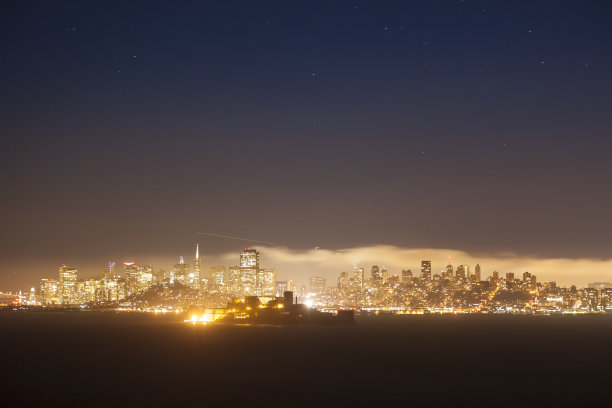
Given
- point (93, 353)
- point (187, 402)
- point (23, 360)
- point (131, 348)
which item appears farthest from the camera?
point (131, 348)

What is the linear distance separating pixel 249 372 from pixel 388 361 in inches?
927

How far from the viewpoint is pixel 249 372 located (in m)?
74.1

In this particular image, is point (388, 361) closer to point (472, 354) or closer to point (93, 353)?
point (472, 354)

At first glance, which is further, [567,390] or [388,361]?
[388,361]

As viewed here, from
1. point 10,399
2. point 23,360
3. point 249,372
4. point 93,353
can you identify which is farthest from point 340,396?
point 93,353

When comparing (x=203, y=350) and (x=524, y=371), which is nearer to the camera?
(x=524, y=371)

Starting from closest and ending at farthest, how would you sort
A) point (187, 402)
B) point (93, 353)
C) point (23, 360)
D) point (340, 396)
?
point (187, 402)
point (340, 396)
point (23, 360)
point (93, 353)

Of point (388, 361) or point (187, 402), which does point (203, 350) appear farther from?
point (187, 402)

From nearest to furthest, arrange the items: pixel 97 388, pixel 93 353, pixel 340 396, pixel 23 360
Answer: pixel 340 396 < pixel 97 388 < pixel 23 360 < pixel 93 353

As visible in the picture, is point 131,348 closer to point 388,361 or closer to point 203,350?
point 203,350

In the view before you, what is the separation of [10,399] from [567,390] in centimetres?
4964

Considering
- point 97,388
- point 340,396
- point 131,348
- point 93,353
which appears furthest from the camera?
point 131,348

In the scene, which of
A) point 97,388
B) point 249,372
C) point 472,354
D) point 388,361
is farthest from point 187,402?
point 472,354

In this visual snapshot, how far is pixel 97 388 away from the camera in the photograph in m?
59.2
